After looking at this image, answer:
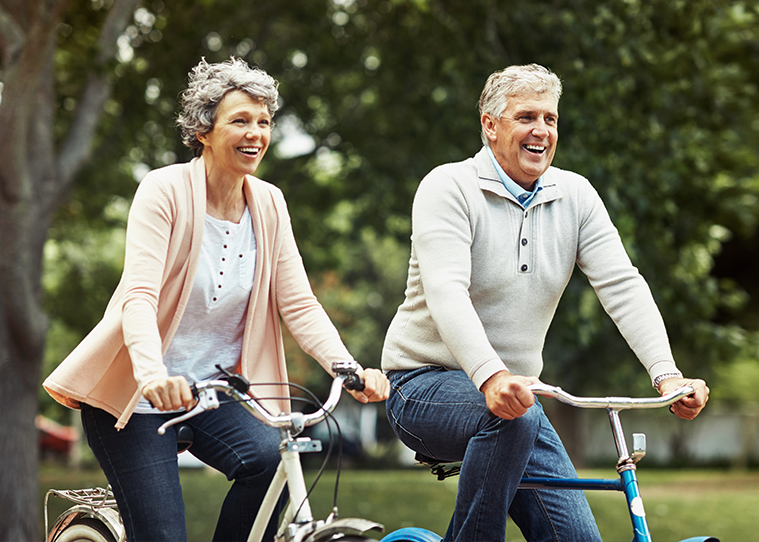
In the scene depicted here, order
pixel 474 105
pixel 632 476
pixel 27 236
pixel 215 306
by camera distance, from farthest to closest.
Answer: pixel 474 105, pixel 27 236, pixel 215 306, pixel 632 476

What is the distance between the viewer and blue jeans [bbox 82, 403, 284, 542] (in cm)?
272

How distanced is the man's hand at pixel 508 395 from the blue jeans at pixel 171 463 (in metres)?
0.76

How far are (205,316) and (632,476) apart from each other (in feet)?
4.58

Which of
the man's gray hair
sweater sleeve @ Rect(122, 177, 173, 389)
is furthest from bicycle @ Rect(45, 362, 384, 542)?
the man's gray hair

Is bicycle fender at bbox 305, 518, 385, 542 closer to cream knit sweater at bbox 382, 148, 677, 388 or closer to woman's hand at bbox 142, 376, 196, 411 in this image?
woman's hand at bbox 142, 376, 196, 411

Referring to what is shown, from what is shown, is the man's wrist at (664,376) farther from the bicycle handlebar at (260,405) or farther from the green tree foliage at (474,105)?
the green tree foliage at (474,105)

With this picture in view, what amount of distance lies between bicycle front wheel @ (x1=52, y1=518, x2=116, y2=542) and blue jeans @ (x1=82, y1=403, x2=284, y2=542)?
441 mm

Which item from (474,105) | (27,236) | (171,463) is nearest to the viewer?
(171,463)

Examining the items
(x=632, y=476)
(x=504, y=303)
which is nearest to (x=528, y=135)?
(x=504, y=303)

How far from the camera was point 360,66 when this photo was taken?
10.9 meters

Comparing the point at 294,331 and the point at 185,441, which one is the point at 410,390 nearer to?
the point at 294,331

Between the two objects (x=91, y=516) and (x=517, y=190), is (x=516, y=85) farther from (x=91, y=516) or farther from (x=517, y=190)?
(x=91, y=516)

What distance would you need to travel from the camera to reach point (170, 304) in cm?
281

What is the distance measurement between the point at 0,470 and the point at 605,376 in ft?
42.5
